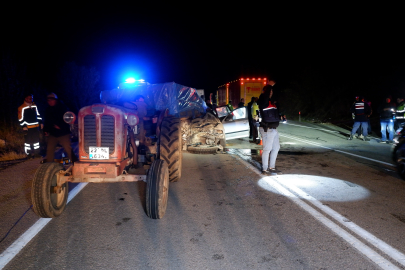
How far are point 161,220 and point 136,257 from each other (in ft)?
3.54

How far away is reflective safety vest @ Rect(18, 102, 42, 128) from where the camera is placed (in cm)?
881

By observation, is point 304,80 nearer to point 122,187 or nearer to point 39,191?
point 122,187

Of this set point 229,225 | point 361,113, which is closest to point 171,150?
point 229,225

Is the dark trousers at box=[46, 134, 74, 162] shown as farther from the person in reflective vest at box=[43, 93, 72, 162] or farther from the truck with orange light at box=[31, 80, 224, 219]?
the truck with orange light at box=[31, 80, 224, 219]

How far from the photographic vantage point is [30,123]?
8.95 metres

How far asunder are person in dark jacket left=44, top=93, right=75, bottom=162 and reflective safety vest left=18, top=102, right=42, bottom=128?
2.91 meters

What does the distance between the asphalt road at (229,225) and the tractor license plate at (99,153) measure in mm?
880

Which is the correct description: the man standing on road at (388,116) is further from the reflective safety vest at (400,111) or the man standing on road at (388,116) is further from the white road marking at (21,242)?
the white road marking at (21,242)

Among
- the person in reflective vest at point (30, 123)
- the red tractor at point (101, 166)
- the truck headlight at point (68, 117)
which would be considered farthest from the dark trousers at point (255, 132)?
the truck headlight at point (68, 117)

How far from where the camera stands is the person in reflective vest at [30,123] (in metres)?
→ 8.82

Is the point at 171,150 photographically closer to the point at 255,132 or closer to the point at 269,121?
the point at 269,121

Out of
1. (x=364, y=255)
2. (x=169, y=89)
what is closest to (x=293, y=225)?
(x=364, y=255)

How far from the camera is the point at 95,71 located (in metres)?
38.5

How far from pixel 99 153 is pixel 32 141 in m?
5.82
